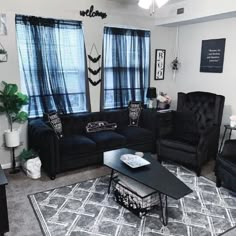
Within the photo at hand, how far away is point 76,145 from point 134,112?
142 centimetres

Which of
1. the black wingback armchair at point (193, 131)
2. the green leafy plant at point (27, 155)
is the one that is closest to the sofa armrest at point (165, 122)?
the black wingback armchair at point (193, 131)

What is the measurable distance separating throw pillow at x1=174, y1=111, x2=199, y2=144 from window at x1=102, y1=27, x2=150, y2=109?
1.03 metres

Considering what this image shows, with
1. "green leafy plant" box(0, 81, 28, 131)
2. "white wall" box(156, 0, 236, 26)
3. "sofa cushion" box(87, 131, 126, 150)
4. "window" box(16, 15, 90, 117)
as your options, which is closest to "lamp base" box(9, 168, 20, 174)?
"green leafy plant" box(0, 81, 28, 131)

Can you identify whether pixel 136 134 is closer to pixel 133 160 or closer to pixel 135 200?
pixel 133 160

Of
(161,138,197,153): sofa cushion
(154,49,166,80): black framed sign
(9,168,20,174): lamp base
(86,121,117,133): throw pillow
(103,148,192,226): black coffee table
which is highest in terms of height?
(154,49,166,80): black framed sign

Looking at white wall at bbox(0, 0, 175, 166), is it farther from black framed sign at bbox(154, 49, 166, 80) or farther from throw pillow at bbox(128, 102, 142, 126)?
throw pillow at bbox(128, 102, 142, 126)

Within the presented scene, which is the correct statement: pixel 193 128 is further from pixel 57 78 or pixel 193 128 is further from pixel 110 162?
pixel 57 78

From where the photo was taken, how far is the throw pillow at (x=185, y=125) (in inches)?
155

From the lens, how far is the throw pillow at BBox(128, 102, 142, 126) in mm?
4434

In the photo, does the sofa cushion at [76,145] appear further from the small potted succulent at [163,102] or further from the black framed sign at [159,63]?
the black framed sign at [159,63]

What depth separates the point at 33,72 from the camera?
3.69m

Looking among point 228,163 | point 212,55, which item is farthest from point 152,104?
point 228,163

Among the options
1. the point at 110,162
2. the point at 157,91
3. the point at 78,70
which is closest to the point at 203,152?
the point at 110,162

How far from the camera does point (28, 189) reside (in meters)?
3.08
